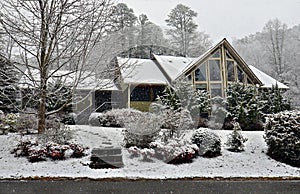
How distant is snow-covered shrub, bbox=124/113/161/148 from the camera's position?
310 inches

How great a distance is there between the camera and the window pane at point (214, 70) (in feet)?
54.2

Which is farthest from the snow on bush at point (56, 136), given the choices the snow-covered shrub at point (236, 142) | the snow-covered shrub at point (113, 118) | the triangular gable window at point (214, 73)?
the triangular gable window at point (214, 73)

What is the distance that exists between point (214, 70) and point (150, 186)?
1223cm

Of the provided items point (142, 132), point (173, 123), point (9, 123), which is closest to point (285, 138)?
point (173, 123)

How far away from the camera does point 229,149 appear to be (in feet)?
27.2

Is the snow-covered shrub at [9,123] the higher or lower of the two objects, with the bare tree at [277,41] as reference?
lower

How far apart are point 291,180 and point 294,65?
2448cm

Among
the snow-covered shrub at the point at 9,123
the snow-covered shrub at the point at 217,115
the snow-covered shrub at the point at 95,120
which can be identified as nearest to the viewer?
the snow-covered shrub at the point at 9,123

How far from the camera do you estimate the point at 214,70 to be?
54.5 feet

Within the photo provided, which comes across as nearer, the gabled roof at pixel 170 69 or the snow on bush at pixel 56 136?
the snow on bush at pixel 56 136

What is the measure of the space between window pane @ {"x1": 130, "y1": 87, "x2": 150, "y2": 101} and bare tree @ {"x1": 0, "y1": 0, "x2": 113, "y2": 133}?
29.1 ft

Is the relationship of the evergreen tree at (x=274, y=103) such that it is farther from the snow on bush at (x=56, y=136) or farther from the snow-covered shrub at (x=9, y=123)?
the snow-covered shrub at (x=9, y=123)

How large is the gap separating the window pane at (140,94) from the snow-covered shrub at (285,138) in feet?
32.3

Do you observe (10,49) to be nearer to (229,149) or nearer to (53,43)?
(53,43)
